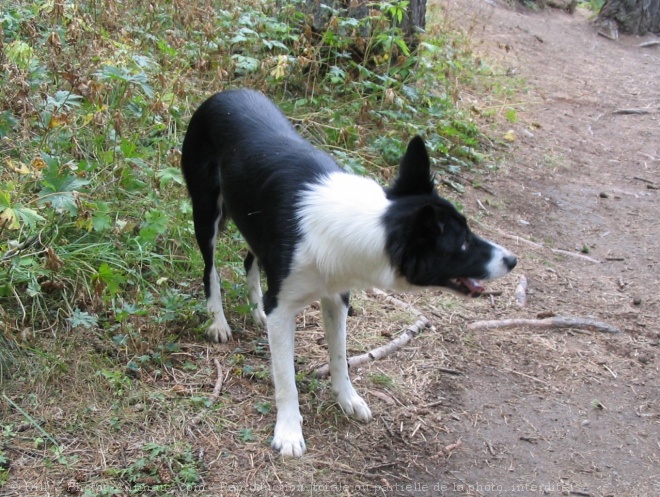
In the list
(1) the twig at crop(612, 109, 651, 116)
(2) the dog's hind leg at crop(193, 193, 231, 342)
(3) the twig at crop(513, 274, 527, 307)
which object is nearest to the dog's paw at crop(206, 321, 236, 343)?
(2) the dog's hind leg at crop(193, 193, 231, 342)

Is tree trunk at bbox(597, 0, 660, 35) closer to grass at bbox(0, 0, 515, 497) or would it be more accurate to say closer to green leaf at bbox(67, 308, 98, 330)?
grass at bbox(0, 0, 515, 497)

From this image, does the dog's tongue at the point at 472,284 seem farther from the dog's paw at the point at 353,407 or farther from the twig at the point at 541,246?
the twig at the point at 541,246

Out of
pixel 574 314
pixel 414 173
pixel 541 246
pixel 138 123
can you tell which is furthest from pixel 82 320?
pixel 541 246

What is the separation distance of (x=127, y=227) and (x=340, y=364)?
1.62m

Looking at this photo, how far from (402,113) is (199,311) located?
350cm

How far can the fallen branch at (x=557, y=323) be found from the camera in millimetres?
4734

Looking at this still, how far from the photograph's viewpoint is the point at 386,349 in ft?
14.0

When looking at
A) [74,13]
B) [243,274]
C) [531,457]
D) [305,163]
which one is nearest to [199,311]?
[243,274]

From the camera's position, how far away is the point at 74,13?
4.97 m

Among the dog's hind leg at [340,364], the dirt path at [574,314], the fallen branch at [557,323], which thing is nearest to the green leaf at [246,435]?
the dog's hind leg at [340,364]

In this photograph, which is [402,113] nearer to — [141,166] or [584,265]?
[584,265]

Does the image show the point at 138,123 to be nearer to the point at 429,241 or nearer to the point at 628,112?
the point at 429,241

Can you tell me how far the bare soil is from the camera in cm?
327

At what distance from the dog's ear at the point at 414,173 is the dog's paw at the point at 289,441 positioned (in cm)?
122
